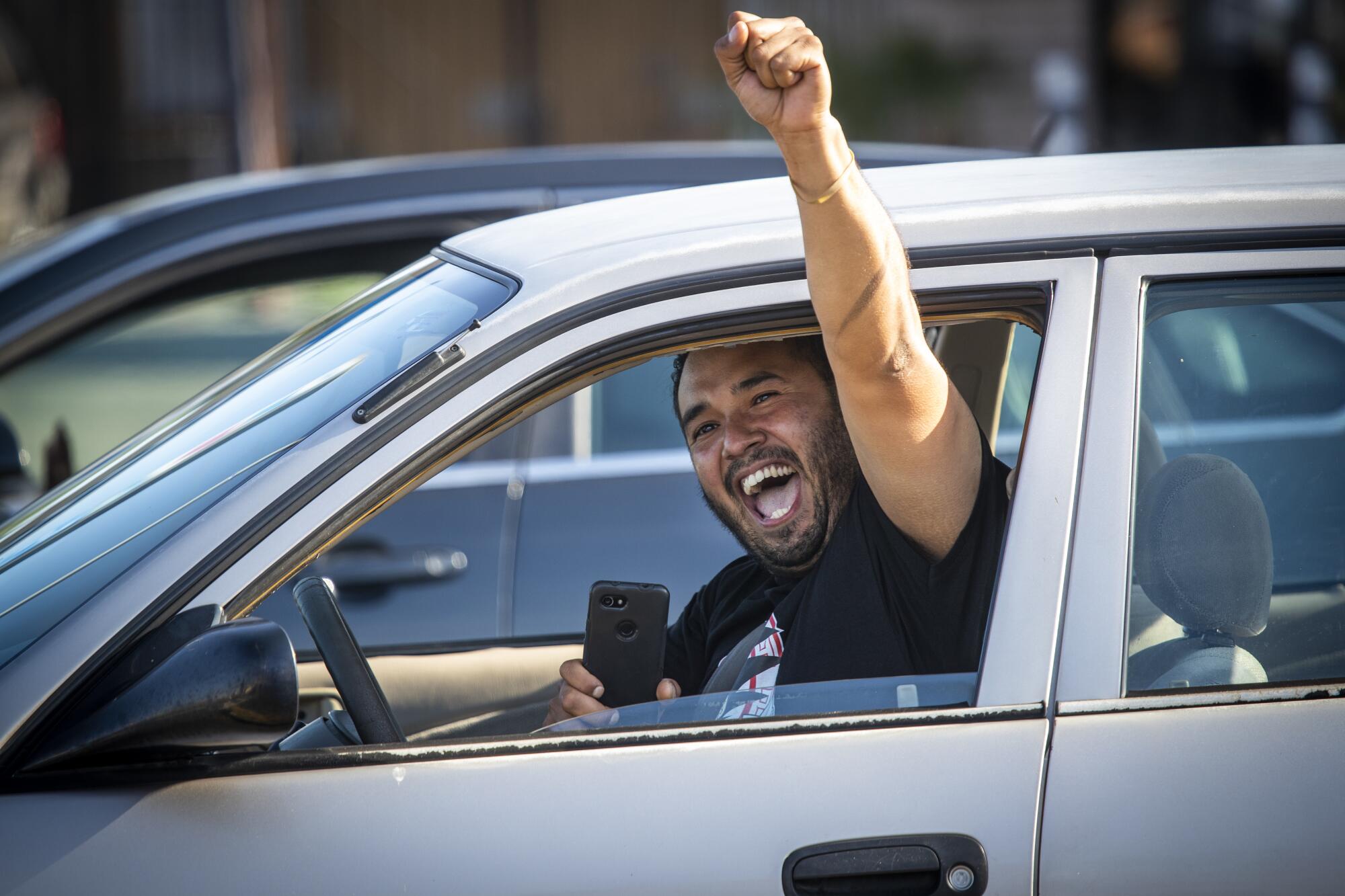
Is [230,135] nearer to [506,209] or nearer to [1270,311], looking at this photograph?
[506,209]

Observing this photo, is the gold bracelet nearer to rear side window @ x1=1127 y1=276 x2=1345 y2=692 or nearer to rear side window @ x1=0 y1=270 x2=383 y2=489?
rear side window @ x1=1127 y1=276 x2=1345 y2=692

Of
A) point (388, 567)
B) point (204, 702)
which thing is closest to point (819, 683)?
point (204, 702)

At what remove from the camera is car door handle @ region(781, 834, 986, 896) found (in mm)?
1588

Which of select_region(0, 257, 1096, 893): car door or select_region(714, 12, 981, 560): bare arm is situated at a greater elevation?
select_region(714, 12, 981, 560): bare arm

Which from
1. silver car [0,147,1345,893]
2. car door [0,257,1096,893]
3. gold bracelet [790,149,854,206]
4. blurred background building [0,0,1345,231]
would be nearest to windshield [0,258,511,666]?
silver car [0,147,1345,893]

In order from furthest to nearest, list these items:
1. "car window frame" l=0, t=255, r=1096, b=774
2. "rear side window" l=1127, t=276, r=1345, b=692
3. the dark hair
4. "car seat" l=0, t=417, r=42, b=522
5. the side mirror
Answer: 1. "car seat" l=0, t=417, r=42, b=522
2. the dark hair
3. "rear side window" l=1127, t=276, r=1345, b=692
4. "car window frame" l=0, t=255, r=1096, b=774
5. the side mirror

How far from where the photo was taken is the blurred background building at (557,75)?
13312 mm

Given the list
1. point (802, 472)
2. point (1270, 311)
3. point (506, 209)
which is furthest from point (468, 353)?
point (506, 209)

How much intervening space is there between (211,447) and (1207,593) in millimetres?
1394

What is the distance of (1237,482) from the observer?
5.96 feet

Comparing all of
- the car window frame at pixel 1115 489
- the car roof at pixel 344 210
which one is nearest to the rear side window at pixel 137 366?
the car roof at pixel 344 210

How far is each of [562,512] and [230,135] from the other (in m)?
9.98

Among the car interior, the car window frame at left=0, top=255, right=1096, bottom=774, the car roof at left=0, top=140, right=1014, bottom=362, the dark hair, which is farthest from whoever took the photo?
the car roof at left=0, top=140, right=1014, bottom=362

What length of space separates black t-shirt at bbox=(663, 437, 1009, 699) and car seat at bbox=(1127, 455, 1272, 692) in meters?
0.20
